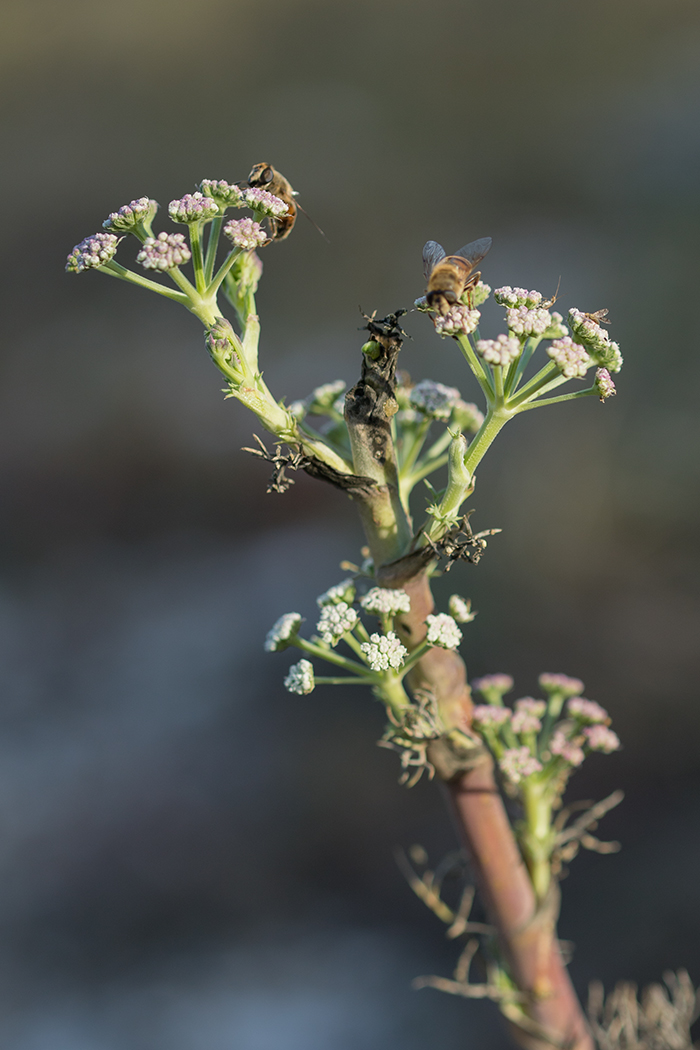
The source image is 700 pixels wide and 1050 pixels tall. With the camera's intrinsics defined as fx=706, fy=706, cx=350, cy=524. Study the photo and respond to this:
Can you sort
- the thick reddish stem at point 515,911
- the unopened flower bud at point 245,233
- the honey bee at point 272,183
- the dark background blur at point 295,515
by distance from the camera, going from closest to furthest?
the unopened flower bud at point 245,233
the honey bee at point 272,183
the thick reddish stem at point 515,911
the dark background blur at point 295,515

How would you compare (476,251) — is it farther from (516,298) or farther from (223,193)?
(223,193)

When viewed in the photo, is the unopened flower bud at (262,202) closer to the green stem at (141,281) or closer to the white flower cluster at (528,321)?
the green stem at (141,281)

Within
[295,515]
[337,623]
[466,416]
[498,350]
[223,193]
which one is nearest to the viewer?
[498,350]

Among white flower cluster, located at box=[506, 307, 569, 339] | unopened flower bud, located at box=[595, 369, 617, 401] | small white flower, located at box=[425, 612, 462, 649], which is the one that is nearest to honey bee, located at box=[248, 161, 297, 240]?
white flower cluster, located at box=[506, 307, 569, 339]

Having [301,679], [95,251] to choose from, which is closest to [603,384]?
[301,679]

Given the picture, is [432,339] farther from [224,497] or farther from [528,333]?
[528,333]

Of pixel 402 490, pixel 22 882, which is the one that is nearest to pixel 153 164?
pixel 22 882

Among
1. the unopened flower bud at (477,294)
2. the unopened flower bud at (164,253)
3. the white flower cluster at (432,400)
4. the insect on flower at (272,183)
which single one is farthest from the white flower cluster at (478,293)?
the unopened flower bud at (164,253)
